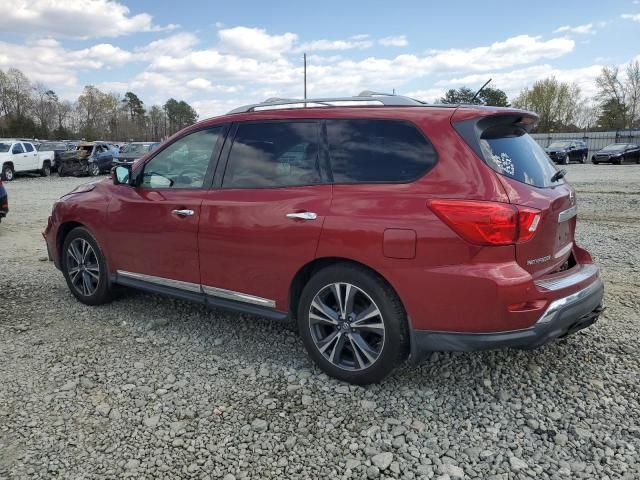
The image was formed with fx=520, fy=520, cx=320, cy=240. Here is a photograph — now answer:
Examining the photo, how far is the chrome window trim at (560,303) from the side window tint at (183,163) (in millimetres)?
2553

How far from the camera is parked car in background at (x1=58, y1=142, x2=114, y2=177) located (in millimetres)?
24781

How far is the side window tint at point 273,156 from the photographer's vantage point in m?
3.49

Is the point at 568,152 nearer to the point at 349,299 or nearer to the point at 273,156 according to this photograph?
the point at 273,156

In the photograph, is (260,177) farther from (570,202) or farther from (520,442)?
(520,442)

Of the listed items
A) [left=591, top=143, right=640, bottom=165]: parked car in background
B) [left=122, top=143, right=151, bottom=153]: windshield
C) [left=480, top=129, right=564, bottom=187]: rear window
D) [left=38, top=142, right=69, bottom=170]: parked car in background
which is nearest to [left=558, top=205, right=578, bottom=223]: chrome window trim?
[left=480, top=129, right=564, bottom=187]: rear window

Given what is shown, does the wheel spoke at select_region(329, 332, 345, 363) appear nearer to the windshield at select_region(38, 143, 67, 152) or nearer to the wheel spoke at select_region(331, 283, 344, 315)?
the wheel spoke at select_region(331, 283, 344, 315)

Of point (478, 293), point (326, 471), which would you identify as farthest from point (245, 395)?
point (478, 293)

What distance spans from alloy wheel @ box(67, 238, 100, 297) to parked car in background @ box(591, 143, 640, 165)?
32070 mm

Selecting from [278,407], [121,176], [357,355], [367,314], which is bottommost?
[278,407]

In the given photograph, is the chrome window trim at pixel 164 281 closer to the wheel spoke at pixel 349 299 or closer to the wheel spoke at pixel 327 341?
the wheel spoke at pixel 327 341

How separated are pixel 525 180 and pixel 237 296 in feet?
6.86

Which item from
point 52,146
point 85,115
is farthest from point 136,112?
point 52,146

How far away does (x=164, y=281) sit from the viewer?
13.9 ft

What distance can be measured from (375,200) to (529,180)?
0.92 m
